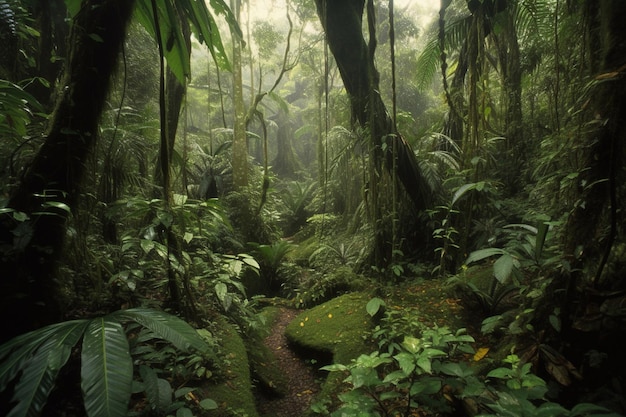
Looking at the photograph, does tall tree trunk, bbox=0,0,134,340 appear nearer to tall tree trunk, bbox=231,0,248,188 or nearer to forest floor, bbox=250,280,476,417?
forest floor, bbox=250,280,476,417

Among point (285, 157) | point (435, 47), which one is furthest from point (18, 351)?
point (285, 157)

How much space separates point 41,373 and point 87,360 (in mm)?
140

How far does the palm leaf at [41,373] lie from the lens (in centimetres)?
98

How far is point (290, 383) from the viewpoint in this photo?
9.65 feet

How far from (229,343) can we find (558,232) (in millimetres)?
2665

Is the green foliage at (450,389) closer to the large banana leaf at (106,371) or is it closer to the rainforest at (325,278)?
the rainforest at (325,278)

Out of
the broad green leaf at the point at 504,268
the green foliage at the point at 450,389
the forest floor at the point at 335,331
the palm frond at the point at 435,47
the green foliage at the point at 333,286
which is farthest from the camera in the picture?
the palm frond at the point at 435,47

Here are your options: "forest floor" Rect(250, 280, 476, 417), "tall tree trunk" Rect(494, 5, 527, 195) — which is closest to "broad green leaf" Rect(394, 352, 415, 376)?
"forest floor" Rect(250, 280, 476, 417)

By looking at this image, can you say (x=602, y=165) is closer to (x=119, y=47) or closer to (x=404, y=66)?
(x=119, y=47)

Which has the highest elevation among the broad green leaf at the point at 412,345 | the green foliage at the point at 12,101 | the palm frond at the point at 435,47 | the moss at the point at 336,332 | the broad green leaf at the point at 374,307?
→ the palm frond at the point at 435,47

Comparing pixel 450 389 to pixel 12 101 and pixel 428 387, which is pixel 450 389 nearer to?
pixel 428 387

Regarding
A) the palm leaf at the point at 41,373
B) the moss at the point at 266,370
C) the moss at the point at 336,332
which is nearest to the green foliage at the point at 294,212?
the moss at the point at 336,332

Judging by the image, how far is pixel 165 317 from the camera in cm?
135

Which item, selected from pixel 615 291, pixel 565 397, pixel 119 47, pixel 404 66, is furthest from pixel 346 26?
pixel 404 66
